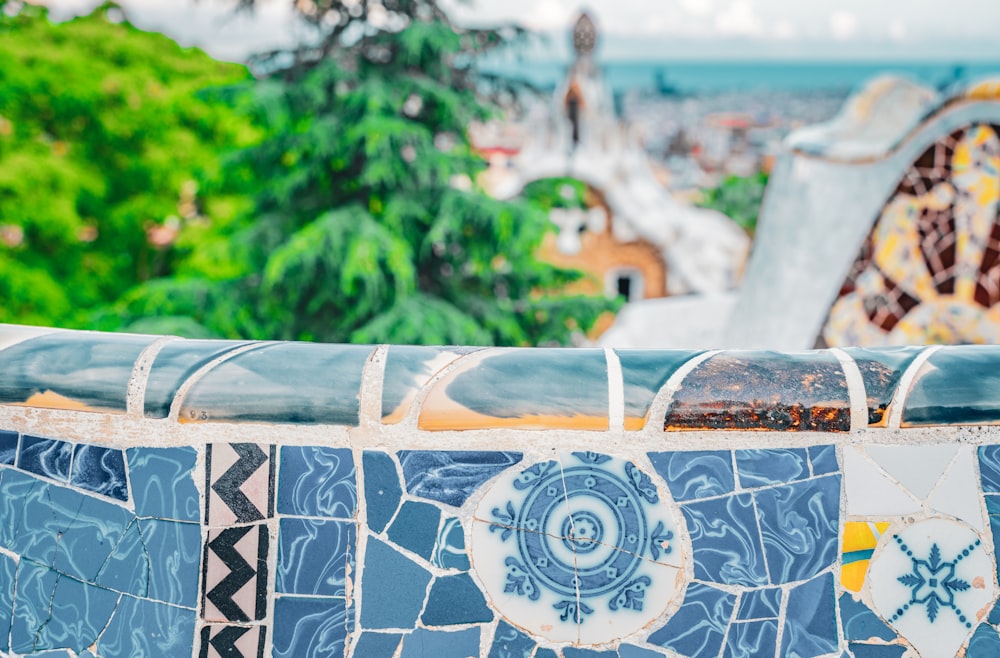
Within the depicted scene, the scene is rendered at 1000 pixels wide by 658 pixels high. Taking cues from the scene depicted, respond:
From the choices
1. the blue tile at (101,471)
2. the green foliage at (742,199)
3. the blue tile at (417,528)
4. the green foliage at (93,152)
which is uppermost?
the green foliage at (742,199)

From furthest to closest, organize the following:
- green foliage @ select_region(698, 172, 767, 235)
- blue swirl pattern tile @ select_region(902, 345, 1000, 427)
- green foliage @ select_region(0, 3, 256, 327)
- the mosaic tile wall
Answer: green foliage @ select_region(698, 172, 767, 235), green foliage @ select_region(0, 3, 256, 327), the mosaic tile wall, blue swirl pattern tile @ select_region(902, 345, 1000, 427)

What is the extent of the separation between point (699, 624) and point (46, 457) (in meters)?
1.48

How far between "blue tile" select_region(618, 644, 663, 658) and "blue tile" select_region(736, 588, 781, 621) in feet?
0.64

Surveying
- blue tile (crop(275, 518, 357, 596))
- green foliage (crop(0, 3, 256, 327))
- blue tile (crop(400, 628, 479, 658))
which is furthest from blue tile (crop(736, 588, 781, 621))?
green foliage (crop(0, 3, 256, 327))

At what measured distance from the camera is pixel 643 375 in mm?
1945

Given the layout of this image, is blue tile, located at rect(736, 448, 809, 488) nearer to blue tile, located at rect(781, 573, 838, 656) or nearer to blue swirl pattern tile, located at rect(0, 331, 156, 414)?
blue tile, located at rect(781, 573, 838, 656)

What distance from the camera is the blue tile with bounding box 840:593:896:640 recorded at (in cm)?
193

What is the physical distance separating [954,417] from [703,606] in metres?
0.67

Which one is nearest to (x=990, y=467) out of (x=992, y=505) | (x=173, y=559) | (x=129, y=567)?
(x=992, y=505)

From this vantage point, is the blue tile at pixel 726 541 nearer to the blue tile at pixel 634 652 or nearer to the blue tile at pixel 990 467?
the blue tile at pixel 634 652

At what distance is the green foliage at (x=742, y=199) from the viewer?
94.3 feet

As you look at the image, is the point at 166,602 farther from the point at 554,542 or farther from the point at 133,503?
the point at 554,542

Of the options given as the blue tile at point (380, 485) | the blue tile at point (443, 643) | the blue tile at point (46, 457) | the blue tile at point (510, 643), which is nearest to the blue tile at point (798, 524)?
the blue tile at point (510, 643)

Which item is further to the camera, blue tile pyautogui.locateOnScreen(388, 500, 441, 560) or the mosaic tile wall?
the mosaic tile wall
